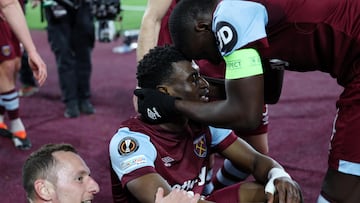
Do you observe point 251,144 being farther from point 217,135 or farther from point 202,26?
point 202,26

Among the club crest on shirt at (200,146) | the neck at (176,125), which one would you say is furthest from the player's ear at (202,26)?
the club crest on shirt at (200,146)

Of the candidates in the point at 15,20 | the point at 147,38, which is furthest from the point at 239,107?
the point at 15,20

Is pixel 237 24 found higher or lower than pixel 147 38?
higher

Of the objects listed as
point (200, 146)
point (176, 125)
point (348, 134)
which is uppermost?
point (348, 134)

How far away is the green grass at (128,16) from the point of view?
29.0 feet

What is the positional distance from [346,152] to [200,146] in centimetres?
56

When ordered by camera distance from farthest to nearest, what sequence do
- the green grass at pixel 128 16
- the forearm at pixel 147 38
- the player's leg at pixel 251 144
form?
the green grass at pixel 128 16 → the player's leg at pixel 251 144 → the forearm at pixel 147 38

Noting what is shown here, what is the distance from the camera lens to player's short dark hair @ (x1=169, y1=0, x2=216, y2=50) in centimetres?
181

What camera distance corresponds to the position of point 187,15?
71.9 inches

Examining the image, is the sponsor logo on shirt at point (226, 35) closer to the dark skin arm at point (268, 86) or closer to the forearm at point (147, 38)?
the dark skin arm at point (268, 86)

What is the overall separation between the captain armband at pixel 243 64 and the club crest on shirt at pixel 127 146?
1.43ft

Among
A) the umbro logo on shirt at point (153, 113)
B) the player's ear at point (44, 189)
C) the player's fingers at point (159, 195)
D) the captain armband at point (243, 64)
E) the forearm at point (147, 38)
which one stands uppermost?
the captain armband at point (243, 64)

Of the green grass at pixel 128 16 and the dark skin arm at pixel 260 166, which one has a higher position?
the dark skin arm at pixel 260 166

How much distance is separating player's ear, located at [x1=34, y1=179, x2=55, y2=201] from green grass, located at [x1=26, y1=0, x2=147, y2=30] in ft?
21.8
